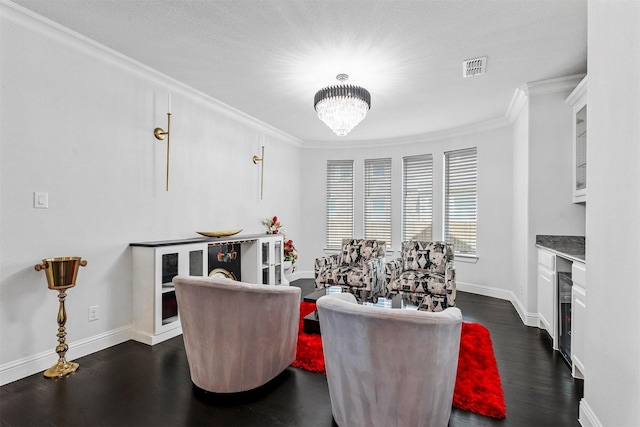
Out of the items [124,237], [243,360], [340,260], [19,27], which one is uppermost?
[19,27]

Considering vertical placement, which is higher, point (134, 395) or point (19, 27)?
point (19, 27)

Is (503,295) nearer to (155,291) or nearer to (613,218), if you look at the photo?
(613,218)

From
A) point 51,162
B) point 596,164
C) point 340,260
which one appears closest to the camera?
point 596,164

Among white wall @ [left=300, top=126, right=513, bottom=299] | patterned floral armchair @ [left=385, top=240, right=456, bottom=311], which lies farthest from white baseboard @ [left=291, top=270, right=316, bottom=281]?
patterned floral armchair @ [left=385, top=240, right=456, bottom=311]

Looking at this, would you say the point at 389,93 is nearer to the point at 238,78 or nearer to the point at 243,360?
the point at 238,78

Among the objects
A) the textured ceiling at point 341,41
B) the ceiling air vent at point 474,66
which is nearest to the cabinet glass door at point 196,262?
the textured ceiling at point 341,41

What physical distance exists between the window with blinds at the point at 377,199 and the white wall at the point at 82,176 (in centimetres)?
318

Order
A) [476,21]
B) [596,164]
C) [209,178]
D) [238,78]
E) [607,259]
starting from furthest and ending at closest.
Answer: [209,178], [238,78], [476,21], [596,164], [607,259]

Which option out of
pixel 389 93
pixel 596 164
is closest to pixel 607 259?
pixel 596 164

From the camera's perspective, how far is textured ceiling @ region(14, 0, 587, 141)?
87.8 inches

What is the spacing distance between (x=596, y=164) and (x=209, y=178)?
12.6 ft

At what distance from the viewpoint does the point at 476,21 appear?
2.33 metres

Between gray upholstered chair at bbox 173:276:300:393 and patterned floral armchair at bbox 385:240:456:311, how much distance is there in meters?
2.10

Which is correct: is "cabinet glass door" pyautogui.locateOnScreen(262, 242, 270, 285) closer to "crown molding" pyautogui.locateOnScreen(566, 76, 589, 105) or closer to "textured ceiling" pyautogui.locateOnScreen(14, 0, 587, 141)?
"textured ceiling" pyautogui.locateOnScreen(14, 0, 587, 141)
